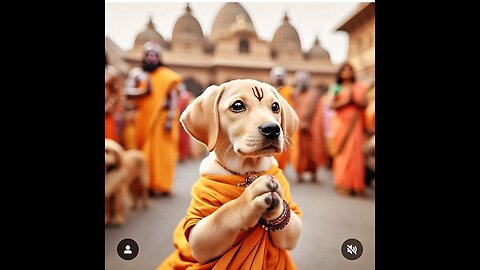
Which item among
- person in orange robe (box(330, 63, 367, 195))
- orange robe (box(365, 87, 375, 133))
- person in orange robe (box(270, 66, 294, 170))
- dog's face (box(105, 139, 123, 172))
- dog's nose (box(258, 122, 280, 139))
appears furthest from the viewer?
person in orange robe (box(330, 63, 367, 195))

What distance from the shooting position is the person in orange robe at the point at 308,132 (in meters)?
1.96

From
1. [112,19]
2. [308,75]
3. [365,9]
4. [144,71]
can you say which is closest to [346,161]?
[308,75]

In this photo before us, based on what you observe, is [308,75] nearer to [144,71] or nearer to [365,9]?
[365,9]

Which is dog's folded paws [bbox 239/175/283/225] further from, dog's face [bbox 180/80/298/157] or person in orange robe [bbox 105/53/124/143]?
person in orange robe [bbox 105/53/124/143]

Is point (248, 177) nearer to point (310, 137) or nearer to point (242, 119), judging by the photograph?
point (242, 119)

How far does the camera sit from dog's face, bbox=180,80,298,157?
1164 mm

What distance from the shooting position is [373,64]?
1.69m

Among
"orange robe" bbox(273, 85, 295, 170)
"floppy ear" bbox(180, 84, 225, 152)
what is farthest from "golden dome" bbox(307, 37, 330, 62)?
"floppy ear" bbox(180, 84, 225, 152)

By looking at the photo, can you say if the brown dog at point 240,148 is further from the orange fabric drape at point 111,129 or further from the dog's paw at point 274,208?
the orange fabric drape at point 111,129

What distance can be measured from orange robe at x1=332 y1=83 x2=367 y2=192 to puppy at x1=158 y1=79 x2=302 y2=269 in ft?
3.37

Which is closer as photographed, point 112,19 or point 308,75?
point 112,19

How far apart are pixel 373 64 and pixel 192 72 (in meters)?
0.75

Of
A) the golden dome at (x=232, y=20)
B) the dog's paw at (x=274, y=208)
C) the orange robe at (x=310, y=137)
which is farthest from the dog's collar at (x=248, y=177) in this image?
the orange robe at (x=310, y=137)

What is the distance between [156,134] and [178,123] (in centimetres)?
13
